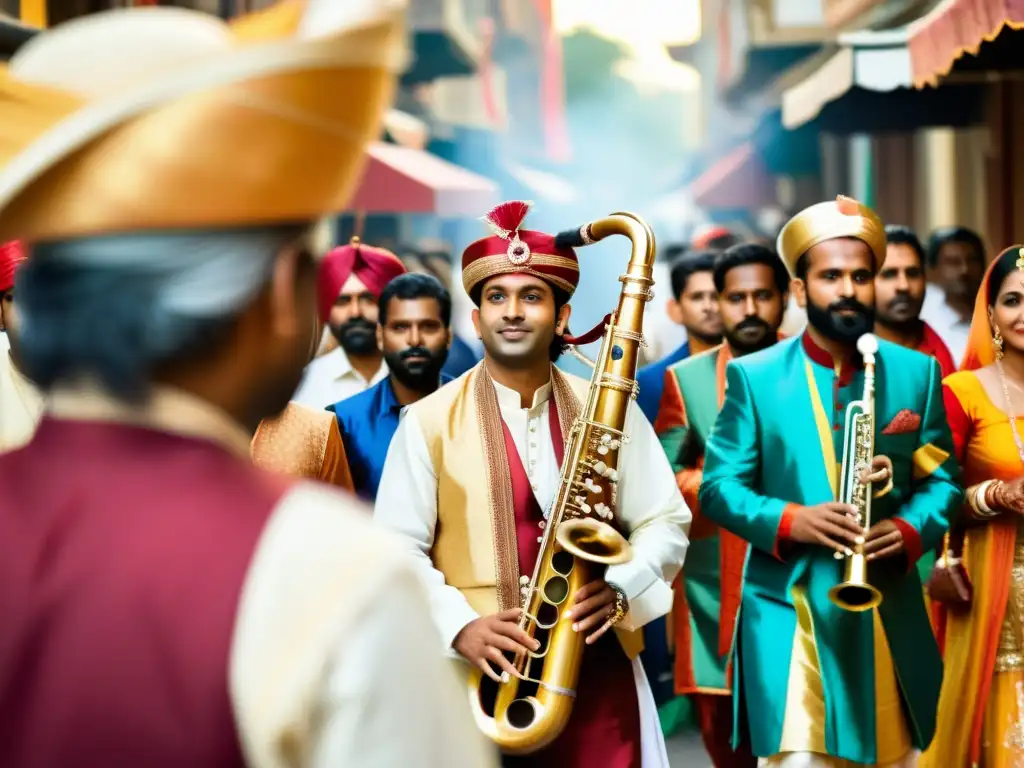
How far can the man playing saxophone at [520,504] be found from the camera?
4.54 meters

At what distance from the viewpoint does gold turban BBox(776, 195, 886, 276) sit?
5.59m

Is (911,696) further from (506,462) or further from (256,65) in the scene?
(256,65)

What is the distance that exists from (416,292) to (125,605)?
518 centimetres

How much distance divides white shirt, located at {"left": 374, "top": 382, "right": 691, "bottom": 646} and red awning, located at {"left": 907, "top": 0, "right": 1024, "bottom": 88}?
12.3 ft

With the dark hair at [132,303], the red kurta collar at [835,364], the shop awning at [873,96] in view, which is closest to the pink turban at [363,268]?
the red kurta collar at [835,364]

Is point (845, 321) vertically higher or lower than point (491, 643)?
higher

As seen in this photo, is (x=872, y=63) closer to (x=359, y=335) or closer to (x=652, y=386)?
(x=652, y=386)

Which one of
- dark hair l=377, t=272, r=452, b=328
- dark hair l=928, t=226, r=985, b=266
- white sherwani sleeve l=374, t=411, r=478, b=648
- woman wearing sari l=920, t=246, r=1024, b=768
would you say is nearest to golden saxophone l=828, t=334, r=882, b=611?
woman wearing sari l=920, t=246, r=1024, b=768

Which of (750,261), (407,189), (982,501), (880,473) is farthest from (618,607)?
(407,189)

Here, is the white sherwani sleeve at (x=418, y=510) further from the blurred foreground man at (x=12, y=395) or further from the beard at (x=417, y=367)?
the beard at (x=417, y=367)

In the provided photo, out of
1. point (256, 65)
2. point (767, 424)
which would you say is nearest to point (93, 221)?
point (256, 65)

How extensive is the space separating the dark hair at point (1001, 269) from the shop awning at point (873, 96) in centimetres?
445

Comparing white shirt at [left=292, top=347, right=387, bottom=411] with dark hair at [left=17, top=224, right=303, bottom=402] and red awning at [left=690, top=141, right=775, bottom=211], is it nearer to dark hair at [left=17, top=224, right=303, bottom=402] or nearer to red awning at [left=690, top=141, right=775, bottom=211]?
dark hair at [left=17, top=224, right=303, bottom=402]

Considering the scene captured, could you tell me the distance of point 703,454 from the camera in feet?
23.6
